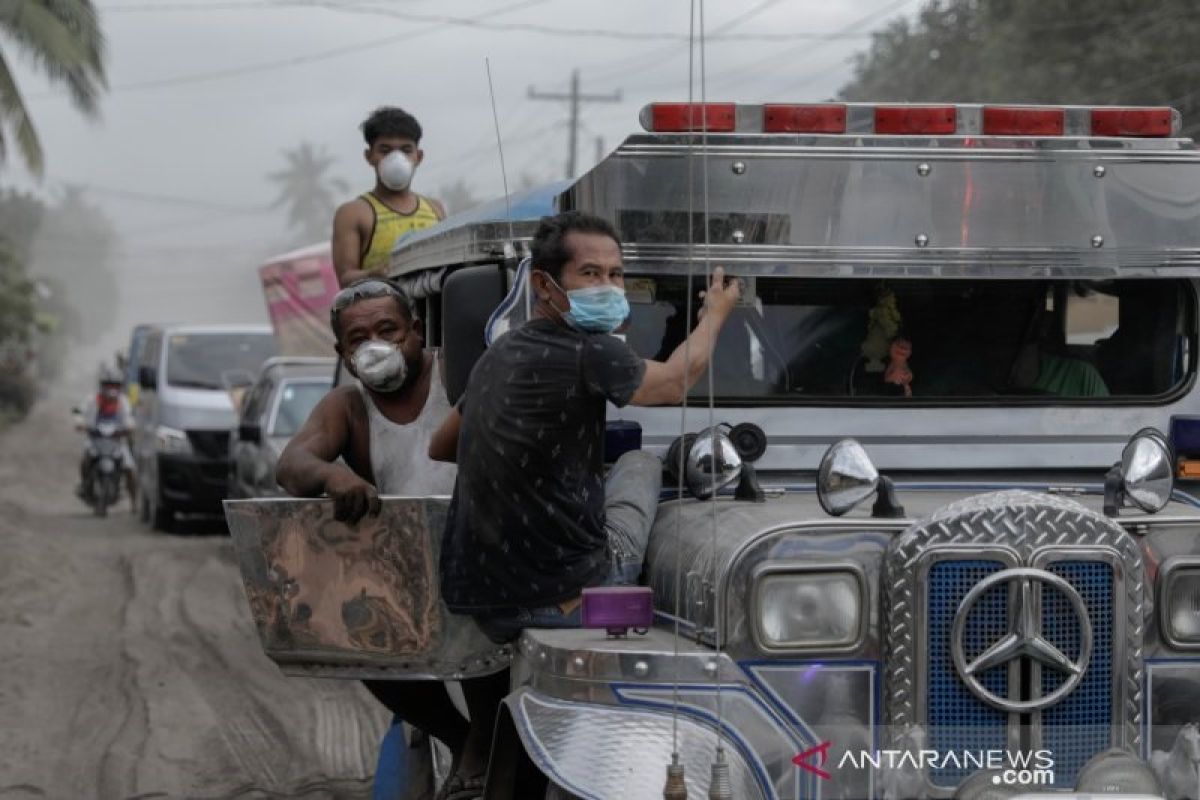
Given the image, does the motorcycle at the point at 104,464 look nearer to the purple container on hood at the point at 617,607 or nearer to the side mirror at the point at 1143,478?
the purple container on hood at the point at 617,607

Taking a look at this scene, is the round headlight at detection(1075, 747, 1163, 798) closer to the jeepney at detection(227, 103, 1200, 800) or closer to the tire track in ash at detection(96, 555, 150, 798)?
the jeepney at detection(227, 103, 1200, 800)

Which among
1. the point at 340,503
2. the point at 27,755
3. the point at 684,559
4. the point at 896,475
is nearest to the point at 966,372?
the point at 896,475

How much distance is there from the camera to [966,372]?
230 inches

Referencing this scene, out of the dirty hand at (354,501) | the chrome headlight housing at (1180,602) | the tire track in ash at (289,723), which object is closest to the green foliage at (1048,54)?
the tire track in ash at (289,723)

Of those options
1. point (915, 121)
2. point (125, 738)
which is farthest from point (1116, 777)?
point (125, 738)

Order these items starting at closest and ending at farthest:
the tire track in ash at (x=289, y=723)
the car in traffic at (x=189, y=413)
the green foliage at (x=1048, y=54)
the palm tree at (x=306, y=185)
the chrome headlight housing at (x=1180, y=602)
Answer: the chrome headlight housing at (x=1180, y=602), the tire track in ash at (x=289, y=723), the car in traffic at (x=189, y=413), the green foliage at (x=1048, y=54), the palm tree at (x=306, y=185)

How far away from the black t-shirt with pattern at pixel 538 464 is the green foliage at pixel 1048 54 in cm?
2212

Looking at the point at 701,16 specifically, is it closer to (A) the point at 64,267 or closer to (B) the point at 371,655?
(B) the point at 371,655

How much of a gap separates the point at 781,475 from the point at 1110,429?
101cm

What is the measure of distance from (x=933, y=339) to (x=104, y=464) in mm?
19646

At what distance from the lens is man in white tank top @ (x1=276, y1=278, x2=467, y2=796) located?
18.7 ft

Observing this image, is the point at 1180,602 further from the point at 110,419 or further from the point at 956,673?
the point at 110,419

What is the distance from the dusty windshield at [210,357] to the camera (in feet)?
73.2

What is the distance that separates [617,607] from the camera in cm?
433
